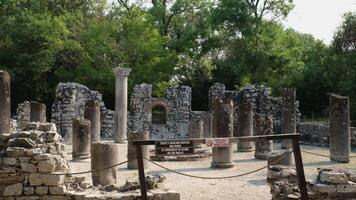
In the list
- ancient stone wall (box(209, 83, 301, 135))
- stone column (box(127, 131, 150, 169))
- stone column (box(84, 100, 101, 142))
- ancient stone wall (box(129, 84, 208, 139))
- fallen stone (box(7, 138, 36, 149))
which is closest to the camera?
fallen stone (box(7, 138, 36, 149))

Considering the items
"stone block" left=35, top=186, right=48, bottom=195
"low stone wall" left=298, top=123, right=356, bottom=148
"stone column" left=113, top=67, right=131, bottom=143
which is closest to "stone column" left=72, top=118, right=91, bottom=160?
"stone column" left=113, top=67, right=131, bottom=143

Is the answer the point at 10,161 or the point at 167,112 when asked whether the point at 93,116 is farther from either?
the point at 10,161

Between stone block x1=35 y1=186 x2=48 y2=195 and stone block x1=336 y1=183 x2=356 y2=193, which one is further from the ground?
stone block x1=336 y1=183 x2=356 y2=193

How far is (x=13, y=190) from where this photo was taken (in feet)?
31.1

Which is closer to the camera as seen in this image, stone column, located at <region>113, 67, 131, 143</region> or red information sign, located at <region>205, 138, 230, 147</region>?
red information sign, located at <region>205, 138, 230, 147</region>

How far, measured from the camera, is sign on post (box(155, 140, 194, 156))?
7.77 meters

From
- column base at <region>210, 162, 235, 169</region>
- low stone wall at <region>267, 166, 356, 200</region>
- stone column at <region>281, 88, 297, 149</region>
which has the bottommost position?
column base at <region>210, 162, 235, 169</region>

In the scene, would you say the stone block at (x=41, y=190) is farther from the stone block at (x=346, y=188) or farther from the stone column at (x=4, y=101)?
the stone column at (x=4, y=101)

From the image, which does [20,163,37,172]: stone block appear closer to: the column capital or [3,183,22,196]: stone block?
[3,183,22,196]: stone block

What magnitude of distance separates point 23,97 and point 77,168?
20.4m

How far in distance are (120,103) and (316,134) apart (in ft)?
32.7

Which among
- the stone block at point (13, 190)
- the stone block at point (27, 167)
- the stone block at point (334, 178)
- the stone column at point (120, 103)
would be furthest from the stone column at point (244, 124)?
the stone block at point (13, 190)

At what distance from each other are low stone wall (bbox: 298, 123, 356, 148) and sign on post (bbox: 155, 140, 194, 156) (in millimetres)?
16156

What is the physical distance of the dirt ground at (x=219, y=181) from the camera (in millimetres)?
11195
